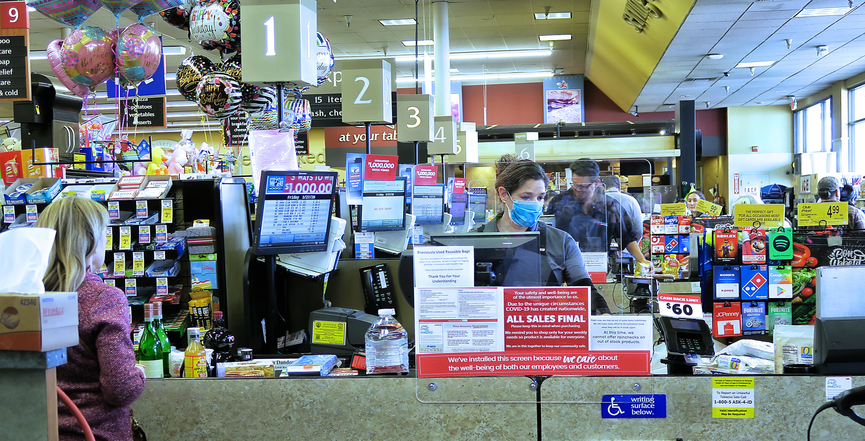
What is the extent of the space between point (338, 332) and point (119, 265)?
1.86 m

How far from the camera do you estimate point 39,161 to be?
5.46m

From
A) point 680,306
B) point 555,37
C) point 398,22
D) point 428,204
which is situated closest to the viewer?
point 680,306

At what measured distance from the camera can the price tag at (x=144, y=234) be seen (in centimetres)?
393

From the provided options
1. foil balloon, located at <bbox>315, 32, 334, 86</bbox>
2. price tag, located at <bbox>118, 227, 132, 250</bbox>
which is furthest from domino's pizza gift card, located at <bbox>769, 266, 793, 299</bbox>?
price tag, located at <bbox>118, 227, 132, 250</bbox>

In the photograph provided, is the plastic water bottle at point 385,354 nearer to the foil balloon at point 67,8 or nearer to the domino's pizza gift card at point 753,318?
the domino's pizza gift card at point 753,318

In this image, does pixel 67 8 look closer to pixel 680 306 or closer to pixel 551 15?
pixel 680 306

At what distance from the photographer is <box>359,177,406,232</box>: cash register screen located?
4.46 meters

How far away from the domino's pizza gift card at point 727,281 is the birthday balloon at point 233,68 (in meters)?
3.18

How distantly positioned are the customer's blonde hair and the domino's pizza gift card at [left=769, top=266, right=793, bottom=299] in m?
3.15

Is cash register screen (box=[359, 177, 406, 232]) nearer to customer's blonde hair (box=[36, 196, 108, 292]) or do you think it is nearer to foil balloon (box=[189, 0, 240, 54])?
foil balloon (box=[189, 0, 240, 54])

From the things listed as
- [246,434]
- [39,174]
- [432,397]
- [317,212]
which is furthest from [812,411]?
[39,174]

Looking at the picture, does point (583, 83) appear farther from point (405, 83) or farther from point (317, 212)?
point (317, 212)

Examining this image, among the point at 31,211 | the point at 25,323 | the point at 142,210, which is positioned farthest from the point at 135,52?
the point at 25,323

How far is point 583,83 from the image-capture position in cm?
1931
